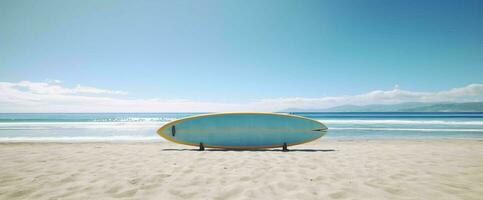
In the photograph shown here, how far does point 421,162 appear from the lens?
577 cm

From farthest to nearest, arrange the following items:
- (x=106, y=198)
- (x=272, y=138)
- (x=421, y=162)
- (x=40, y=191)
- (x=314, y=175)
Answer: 1. (x=272, y=138)
2. (x=421, y=162)
3. (x=314, y=175)
4. (x=40, y=191)
5. (x=106, y=198)

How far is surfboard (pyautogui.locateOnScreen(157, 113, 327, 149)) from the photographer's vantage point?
859cm

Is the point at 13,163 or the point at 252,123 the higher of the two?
the point at 252,123

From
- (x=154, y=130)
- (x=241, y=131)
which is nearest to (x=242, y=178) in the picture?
(x=241, y=131)

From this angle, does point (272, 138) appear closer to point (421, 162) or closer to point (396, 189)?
point (421, 162)

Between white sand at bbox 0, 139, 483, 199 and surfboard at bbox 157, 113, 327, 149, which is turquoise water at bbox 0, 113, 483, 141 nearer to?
surfboard at bbox 157, 113, 327, 149

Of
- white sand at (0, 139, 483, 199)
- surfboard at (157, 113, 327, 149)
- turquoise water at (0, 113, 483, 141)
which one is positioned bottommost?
turquoise water at (0, 113, 483, 141)

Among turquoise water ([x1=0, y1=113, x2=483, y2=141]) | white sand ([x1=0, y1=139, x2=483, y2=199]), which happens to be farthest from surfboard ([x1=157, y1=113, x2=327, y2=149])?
turquoise water ([x1=0, y1=113, x2=483, y2=141])

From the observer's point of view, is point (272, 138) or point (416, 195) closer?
point (416, 195)

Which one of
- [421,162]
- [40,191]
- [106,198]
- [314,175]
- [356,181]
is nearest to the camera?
[106,198]

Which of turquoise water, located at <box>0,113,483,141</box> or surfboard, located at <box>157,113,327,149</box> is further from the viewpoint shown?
turquoise water, located at <box>0,113,483,141</box>

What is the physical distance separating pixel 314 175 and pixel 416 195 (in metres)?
1.54

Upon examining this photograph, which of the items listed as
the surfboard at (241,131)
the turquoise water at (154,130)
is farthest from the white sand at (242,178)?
the turquoise water at (154,130)

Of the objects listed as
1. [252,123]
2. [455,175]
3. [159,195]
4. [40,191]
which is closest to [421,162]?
[455,175]
